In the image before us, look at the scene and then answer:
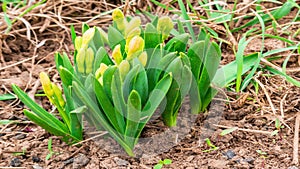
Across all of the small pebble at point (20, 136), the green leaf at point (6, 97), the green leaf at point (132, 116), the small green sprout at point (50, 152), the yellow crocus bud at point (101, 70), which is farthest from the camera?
the green leaf at point (6, 97)

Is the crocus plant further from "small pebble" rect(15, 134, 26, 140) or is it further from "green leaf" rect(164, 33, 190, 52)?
"small pebble" rect(15, 134, 26, 140)

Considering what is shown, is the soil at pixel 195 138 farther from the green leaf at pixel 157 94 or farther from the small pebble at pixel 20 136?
the green leaf at pixel 157 94

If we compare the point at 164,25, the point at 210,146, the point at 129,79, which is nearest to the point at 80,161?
the point at 129,79

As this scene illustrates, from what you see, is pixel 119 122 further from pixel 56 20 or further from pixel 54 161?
pixel 56 20

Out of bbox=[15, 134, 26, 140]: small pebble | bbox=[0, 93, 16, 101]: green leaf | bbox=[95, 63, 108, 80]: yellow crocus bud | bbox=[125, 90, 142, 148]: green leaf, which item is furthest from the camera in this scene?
bbox=[0, 93, 16, 101]: green leaf

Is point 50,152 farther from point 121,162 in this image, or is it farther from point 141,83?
point 141,83

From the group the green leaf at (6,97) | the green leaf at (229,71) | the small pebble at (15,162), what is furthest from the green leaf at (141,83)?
the green leaf at (6,97)

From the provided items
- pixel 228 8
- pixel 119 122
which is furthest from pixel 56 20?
pixel 119 122

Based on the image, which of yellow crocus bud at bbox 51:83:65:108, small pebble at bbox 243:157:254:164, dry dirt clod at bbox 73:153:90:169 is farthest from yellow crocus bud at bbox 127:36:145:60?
small pebble at bbox 243:157:254:164
